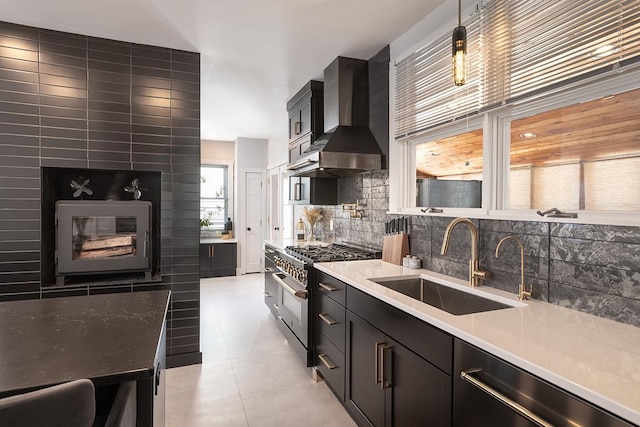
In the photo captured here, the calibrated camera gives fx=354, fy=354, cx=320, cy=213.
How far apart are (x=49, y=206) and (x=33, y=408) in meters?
2.62

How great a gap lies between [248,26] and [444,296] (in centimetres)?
231

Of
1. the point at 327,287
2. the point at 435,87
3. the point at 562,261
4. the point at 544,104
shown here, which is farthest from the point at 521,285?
the point at 435,87

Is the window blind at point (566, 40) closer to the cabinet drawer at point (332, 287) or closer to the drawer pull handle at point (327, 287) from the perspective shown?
the cabinet drawer at point (332, 287)

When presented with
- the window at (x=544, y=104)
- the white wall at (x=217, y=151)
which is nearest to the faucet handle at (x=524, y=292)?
the window at (x=544, y=104)

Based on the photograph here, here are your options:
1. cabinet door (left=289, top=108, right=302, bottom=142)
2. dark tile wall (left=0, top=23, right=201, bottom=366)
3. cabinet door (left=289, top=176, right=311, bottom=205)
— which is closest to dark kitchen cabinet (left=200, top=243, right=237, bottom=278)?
cabinet door (left=289, top=176, right=311, bottom=205)

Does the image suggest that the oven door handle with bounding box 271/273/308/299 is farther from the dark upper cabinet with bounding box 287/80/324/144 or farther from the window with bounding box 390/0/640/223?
the dark upper cabinet with bounding box 287/80/324/144

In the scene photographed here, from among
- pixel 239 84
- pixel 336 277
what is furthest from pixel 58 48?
pixel 336 277

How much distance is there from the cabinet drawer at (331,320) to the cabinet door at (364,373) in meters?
0.11

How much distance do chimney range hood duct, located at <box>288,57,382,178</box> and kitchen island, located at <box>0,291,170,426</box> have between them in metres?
1.77

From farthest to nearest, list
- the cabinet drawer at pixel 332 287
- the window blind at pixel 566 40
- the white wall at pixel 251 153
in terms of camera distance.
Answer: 1. the white wall at pixel 251 153
2. the cabinet drawer at pixel 332 287
3. the window blind at pixel 566 40

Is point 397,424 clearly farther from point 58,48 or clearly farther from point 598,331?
point 58,48

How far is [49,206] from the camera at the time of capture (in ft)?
9.24

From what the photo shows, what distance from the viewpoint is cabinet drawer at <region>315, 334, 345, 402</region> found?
2.34 metres

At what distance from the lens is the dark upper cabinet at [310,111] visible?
359 cm
